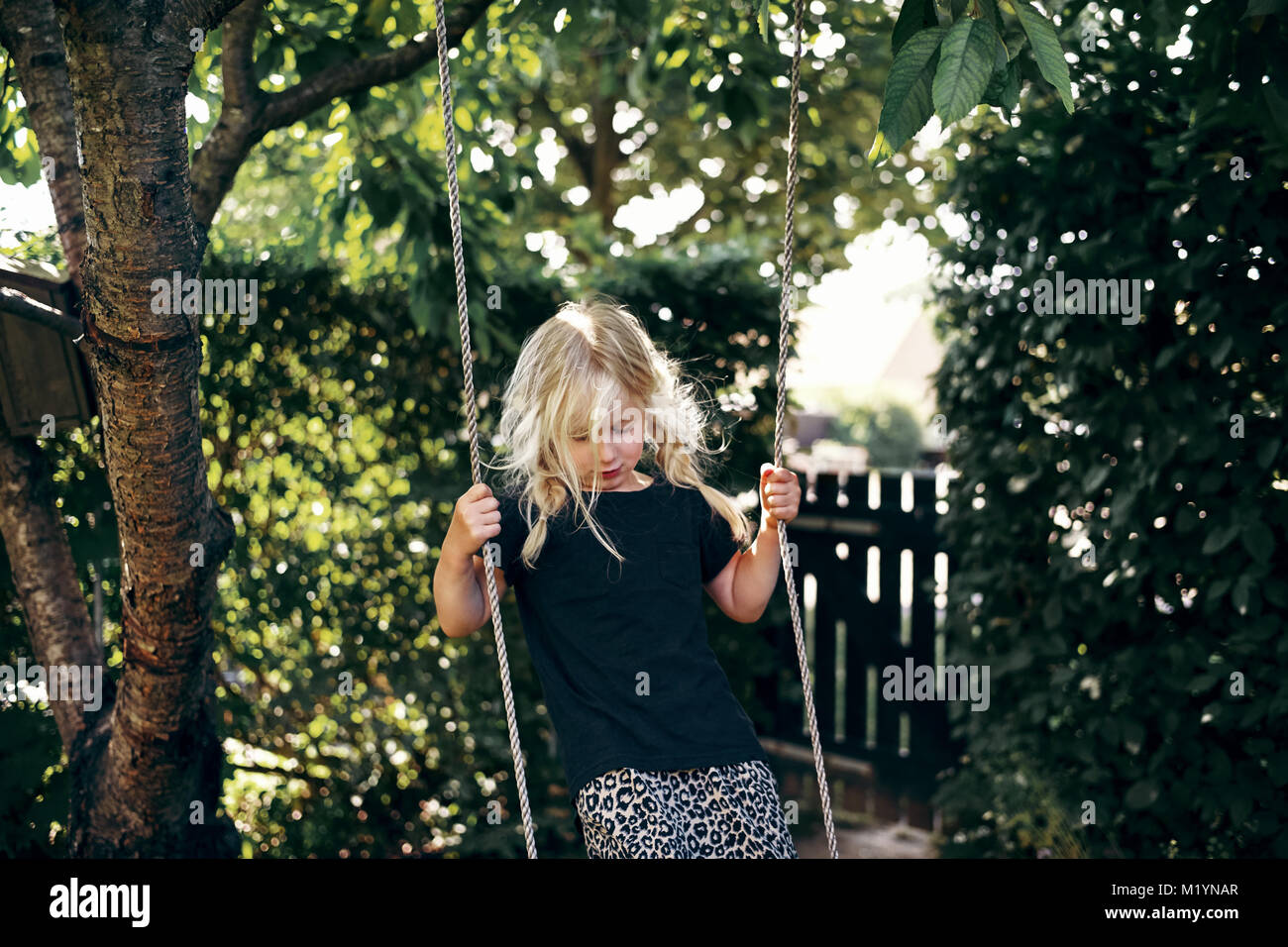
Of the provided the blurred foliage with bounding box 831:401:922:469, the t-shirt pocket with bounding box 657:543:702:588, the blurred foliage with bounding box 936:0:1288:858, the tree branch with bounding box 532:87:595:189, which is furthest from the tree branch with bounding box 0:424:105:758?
the blurred foliage with bounding box 831:401:922:469

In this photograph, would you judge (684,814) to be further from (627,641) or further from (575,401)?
(575,401)

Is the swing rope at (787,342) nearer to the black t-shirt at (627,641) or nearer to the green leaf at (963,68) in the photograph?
the black t-shirt at (627,641)

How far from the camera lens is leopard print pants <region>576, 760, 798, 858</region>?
2178 millimetres

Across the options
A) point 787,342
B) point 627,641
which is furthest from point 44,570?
point 787,342

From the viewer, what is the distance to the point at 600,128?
1108cm

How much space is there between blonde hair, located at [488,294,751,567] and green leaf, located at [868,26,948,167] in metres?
0.81

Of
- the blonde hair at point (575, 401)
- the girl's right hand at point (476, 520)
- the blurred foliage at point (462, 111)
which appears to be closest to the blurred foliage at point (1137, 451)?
the blurred foliage at point (462, 111)

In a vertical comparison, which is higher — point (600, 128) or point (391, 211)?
point (600, 128)

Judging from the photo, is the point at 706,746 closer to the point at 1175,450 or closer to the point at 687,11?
the point at 1175,450

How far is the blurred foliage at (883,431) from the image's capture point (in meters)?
20.7

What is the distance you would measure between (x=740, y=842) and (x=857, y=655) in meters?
3.52

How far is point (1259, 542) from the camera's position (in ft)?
10.4

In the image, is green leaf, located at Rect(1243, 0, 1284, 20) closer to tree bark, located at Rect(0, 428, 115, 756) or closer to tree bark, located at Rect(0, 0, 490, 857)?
tree bark, located at Rect(0, 0, 490, 857)
